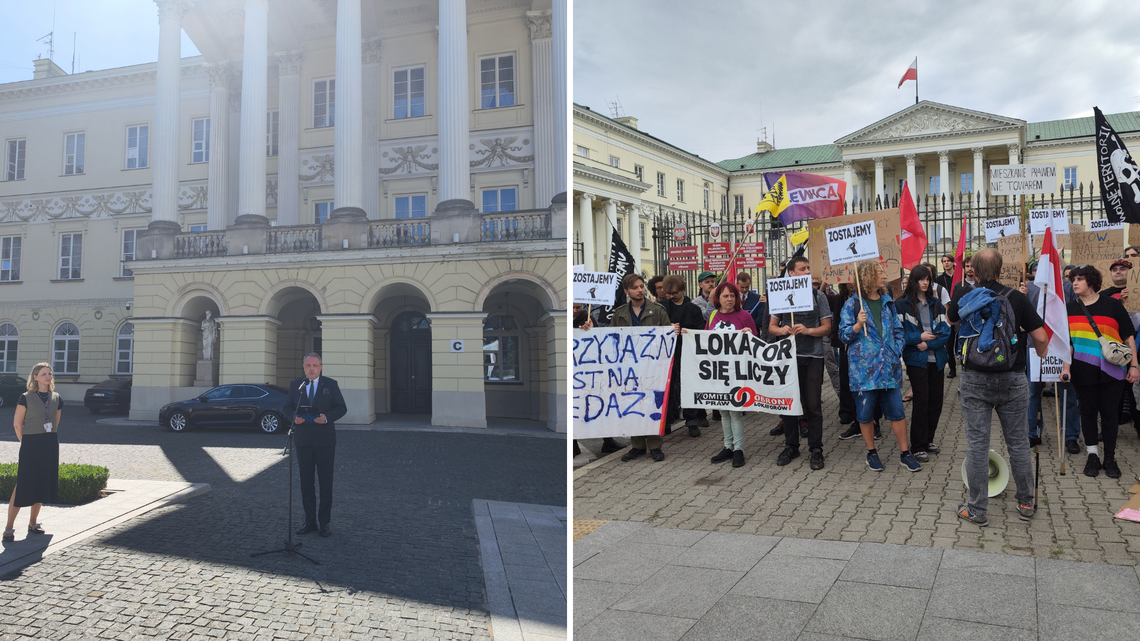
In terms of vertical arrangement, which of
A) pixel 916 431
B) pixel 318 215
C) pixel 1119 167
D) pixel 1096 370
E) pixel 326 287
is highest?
pixel 1119 167

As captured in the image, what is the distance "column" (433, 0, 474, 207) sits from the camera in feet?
14.2

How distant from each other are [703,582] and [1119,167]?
571 cm

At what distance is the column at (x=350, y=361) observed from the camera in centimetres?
393

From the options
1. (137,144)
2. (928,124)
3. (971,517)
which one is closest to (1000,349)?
(971,517)

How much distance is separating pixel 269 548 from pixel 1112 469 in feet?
18.3

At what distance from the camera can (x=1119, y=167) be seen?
23.5 feet

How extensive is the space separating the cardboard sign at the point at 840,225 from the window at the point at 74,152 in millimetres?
5596

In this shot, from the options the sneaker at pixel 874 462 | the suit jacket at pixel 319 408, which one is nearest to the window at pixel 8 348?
the suit jacket at pixel 319 408

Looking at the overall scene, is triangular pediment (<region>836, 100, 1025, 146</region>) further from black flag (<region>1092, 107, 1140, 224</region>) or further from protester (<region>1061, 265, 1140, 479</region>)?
protester (<region>1061, 265, 1140, 479</region>)

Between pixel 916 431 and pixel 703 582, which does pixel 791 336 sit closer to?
pixel 916 431

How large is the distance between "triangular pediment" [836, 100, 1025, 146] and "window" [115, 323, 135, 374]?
5597cm

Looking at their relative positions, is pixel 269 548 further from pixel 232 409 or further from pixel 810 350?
pixel 810 350

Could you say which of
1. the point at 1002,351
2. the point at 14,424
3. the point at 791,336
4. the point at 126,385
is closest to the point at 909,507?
the point at 1002,351

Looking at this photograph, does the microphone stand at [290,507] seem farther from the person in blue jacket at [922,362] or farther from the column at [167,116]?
the person in blue jacket at [922,362]
